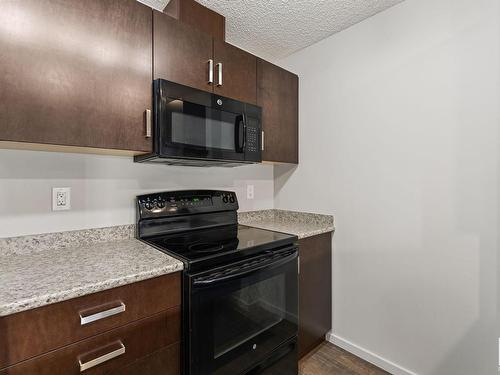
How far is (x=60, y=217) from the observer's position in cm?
141

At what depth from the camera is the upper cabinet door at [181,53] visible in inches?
55.2

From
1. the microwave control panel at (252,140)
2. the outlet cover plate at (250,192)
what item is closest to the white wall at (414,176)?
the outlet cover plate at (250,192)

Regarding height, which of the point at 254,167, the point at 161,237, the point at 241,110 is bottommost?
the point at 161,237

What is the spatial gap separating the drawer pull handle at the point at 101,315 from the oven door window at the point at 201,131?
2.38 feet

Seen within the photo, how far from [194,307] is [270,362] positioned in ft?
2.26

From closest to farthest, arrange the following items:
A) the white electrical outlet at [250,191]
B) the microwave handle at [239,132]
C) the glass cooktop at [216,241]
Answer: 1. the glass cooktop at [216,241]
2. the microwave handle at [239,132]
3. the white electrical outlet at [250,191]

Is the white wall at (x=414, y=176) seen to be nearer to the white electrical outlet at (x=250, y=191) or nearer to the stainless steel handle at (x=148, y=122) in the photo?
the white electrical outlet at (x=250, y=191)

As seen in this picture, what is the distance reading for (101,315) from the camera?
96 centimetres

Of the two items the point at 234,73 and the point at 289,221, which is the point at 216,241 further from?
the point at 234,73

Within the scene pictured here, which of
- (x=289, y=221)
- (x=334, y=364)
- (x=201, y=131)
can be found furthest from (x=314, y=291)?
(x=201, y=131)

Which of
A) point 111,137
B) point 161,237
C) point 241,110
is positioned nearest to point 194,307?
point 161,237

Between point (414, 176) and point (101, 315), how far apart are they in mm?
1739

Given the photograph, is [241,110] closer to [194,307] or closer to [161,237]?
[161,237]

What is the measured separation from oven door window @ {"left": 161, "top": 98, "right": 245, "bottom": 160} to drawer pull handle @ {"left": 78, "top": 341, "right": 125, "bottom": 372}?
33.8 inches
